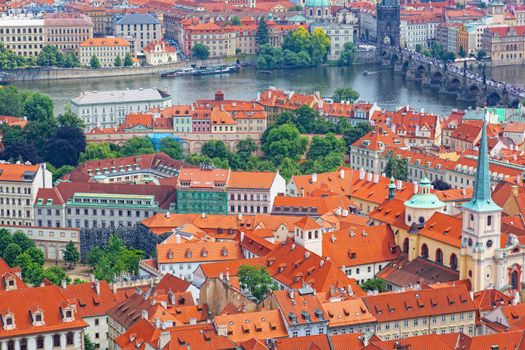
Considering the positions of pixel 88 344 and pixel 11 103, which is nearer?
pixel 88 344

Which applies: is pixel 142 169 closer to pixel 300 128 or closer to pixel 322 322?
pixel 300 128

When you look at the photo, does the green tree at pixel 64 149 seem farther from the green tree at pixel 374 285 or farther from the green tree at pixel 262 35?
the green tree at pixel 262 35

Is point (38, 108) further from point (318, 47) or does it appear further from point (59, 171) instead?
point (318, 47)

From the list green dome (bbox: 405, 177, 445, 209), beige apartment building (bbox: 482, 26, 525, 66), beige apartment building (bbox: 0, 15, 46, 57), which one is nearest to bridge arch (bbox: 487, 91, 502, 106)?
beige apartment building (bbox: 482, 26, 525, 66)

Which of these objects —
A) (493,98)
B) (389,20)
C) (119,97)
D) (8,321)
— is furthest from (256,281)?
(389,20)

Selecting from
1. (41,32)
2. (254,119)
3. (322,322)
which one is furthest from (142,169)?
(41,32)

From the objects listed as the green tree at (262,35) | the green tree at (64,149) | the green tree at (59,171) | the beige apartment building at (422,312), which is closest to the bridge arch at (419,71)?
the green tree at (262,35)
